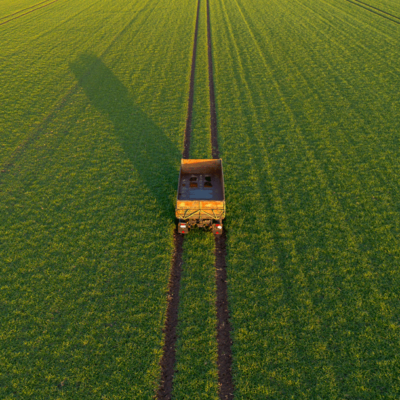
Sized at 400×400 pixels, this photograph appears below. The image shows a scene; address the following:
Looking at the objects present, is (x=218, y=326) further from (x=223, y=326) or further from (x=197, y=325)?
(x=197, y=325)

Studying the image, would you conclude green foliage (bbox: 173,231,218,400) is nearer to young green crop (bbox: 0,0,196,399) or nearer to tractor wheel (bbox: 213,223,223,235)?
tractor wheel (bbox: 213,223,223,235)

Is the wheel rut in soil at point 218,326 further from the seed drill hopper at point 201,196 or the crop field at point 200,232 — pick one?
the seed drill hopper at point 201,196

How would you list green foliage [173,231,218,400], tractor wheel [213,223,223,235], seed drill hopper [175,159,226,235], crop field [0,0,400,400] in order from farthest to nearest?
1. tractor wheel [213,223,223,235]
2. seed drill hopper [175,159,226,235]
3. crop field [0,0,400,400]
4. green foliage [173,231,218,400]

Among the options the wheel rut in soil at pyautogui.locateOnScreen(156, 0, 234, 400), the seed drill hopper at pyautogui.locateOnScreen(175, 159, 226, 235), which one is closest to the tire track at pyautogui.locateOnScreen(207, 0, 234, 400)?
the wheel rut in soil at pyautogui.locateOnScreen(156, 0, 234, 400)

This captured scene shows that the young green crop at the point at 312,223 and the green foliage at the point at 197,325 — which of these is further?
the young green crop at the point at 312,223

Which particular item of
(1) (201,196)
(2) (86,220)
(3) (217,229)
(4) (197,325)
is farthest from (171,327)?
(2) (86,220)

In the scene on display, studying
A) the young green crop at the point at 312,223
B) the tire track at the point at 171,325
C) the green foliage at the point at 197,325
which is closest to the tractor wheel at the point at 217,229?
the green foliage at the point at 197,325

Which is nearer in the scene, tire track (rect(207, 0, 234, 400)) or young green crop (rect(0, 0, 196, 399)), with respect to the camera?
tire track (rect(207, 0, 234, 400))
